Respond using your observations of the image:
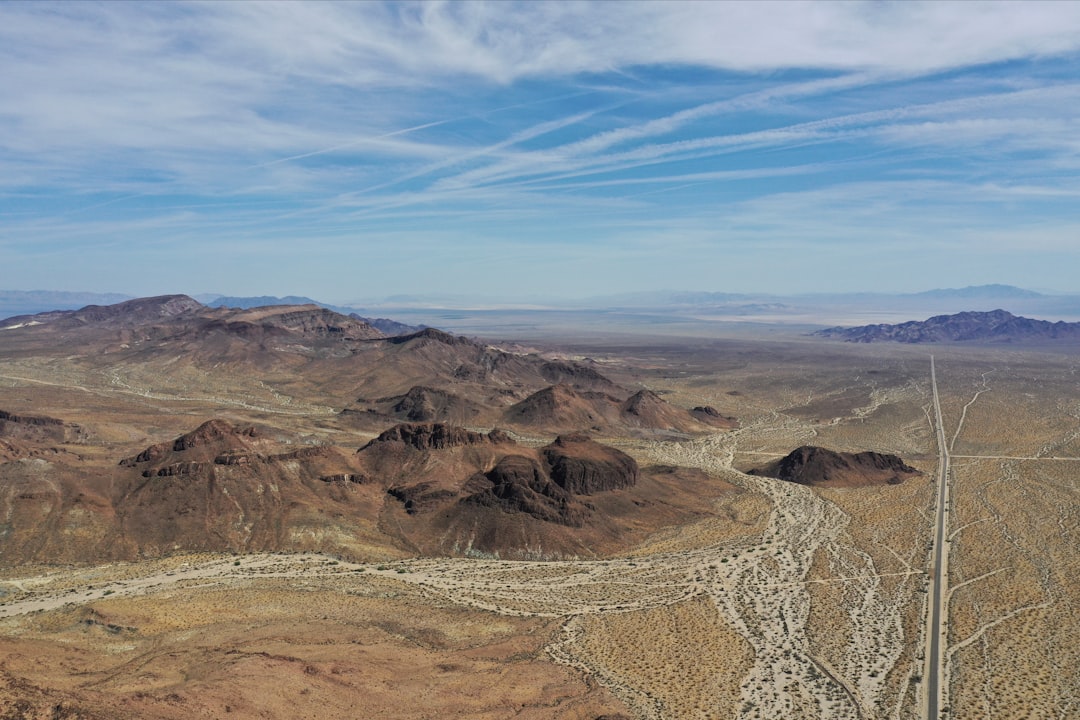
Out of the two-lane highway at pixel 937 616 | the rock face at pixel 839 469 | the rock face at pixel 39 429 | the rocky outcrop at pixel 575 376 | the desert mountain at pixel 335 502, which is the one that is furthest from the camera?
the rocky outcrop at pixel 575 376

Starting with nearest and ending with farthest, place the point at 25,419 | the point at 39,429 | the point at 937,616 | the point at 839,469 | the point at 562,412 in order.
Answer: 1. the point at 937,616
2. the point at 839,469
3. the point at 39,429
4. the point at 25,419
5. the point at 562,412

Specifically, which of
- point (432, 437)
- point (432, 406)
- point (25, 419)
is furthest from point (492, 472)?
point (25, 419)

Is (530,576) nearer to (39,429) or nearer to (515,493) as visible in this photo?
(515,493)

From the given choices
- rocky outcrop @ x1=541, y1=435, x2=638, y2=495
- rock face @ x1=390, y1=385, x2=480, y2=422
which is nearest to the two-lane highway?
rocky outcrop @ x1=541, y1=435, x2=638, y2=495

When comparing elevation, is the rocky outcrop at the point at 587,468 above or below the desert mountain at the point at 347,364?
below

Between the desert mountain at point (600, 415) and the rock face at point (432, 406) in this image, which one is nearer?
the desert mountain at point (600, 415)

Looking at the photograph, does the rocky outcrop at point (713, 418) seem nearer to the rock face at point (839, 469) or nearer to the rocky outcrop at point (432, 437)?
the rock face at point (839, 469)

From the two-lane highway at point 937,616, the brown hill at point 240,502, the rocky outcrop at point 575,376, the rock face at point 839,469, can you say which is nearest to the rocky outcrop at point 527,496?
the brown hill at point 240,502
